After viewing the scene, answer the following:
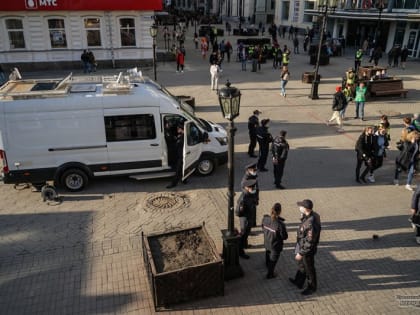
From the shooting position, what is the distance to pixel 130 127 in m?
10.3

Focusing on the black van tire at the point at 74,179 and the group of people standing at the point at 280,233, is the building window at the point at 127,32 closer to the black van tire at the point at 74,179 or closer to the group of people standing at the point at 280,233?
the black van tire at the point at 74,179

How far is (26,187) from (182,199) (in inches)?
177

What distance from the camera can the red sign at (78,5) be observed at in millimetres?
23391

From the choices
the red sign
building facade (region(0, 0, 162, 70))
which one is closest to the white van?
the red sign

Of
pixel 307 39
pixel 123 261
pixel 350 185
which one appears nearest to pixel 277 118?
A: pixel 350 185

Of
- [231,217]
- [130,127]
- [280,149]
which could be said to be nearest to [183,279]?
[231,217]

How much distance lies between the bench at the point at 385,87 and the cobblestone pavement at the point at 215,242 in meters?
6.68

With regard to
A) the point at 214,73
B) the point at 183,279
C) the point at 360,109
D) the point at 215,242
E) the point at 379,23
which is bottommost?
the point at 215,242

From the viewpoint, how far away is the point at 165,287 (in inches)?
249

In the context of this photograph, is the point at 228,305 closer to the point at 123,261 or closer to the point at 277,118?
the point at 123,261

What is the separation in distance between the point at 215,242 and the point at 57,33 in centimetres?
2237

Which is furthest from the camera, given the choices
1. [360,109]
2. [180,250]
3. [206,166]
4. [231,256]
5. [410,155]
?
[360,109]

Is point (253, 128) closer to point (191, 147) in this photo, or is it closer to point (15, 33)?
point (191, 147)

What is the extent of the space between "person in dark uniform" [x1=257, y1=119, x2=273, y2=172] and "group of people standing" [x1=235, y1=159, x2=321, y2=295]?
3.60 meters
